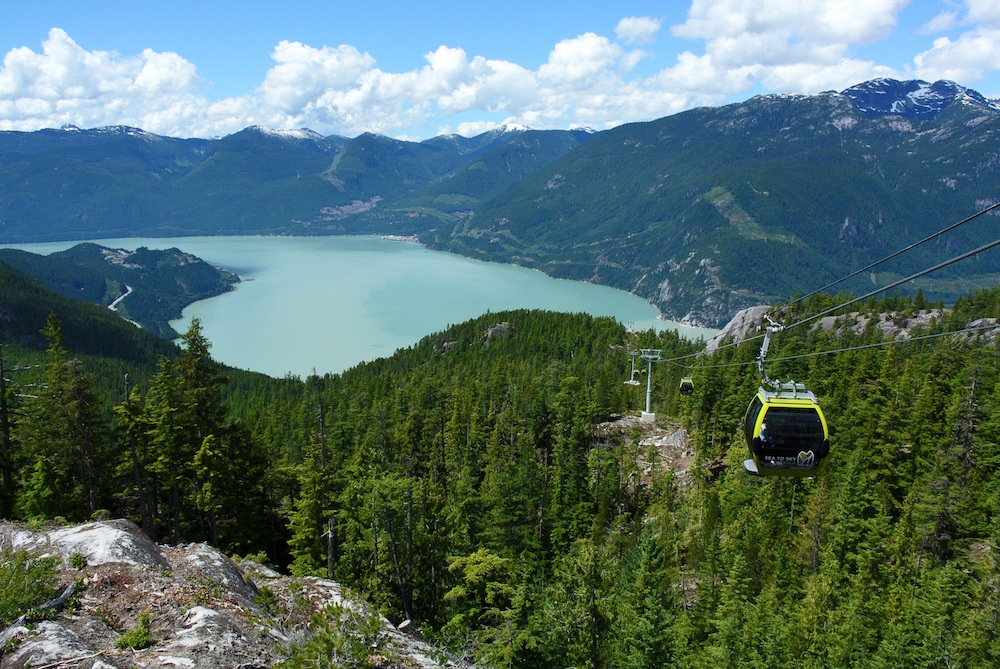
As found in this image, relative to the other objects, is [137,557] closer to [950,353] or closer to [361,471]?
[361,471]

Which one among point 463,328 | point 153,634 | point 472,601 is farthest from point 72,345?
point 153,634

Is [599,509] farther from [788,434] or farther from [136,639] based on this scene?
[136,639]

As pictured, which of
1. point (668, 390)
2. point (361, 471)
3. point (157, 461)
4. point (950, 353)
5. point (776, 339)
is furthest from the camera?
point (776, 339)

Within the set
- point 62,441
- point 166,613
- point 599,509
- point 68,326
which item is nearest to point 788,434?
point 166,613

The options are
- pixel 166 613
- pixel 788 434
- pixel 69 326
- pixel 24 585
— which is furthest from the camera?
pixel 69 326

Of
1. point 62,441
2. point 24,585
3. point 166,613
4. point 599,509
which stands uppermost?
point 24,585

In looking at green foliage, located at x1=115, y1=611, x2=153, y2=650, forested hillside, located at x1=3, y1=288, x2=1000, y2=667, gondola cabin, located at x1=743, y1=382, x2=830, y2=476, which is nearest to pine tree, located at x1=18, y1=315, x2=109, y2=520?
forested hillside, located at x1=3, y1=288, x2=1000, y2=667

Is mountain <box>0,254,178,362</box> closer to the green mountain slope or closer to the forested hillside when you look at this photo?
the green mountain slope
